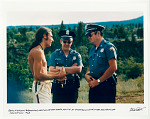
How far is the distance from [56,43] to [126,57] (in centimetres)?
175

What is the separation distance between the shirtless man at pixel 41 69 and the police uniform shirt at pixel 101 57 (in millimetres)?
721

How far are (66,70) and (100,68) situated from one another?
0.80m


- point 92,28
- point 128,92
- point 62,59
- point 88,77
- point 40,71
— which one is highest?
point 92,28

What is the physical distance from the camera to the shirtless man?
208 inches

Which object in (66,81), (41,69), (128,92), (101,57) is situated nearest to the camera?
(41,69)

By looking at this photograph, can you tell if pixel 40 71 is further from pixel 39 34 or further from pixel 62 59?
pixel 39 34

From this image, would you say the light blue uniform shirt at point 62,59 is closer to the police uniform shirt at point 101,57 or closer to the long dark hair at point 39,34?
the police uniform shirt at point 101,57

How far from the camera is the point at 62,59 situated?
18.5 ft

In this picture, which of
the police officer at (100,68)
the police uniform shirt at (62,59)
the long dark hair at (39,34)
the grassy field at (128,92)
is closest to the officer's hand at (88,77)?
the police officer at (100,68)

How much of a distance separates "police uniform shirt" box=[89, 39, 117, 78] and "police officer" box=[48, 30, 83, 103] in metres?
0.30

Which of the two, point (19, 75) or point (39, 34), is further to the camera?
point (19, 75)

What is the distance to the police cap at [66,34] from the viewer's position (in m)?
5.72

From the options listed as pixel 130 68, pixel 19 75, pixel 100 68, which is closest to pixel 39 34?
pixel 19 75
